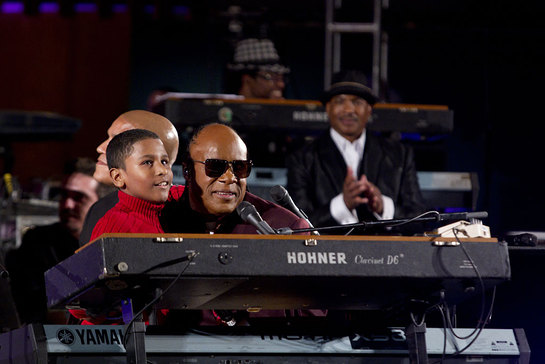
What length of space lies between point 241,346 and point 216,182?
67cm

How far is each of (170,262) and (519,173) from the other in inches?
234

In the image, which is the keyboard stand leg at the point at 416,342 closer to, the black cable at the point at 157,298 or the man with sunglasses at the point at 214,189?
the man with sunglasses at the point at 214,189

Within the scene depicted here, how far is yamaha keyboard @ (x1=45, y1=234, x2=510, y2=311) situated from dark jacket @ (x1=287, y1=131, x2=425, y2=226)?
99.7 inches

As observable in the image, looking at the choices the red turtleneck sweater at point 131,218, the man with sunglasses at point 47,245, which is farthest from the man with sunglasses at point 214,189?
the man with sunglasses at point 47,245

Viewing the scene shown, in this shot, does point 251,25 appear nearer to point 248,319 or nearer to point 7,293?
point 7,293

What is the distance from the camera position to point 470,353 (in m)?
2.97

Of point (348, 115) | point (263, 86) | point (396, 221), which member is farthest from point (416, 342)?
point (263, 86)

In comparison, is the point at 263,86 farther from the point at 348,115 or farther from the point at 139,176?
the point at 139,176

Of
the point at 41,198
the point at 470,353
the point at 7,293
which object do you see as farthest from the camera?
the point at 41,198

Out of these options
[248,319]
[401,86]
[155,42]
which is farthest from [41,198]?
[248,319]

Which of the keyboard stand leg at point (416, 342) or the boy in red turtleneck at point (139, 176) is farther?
the boy in red turtleneck at point (139, 176)

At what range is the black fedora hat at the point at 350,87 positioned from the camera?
18.2ft

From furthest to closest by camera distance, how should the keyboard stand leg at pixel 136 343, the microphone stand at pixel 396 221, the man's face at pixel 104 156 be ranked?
the man's face at pixel 104 156, the microphone stand at pixel 396 221, the keyboard stand leg at pixel 136 343

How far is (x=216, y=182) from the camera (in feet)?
10.8
